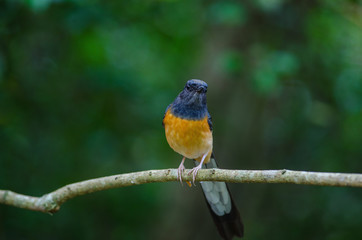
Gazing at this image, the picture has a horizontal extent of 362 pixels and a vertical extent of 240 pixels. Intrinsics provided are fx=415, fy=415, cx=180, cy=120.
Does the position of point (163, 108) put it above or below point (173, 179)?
above

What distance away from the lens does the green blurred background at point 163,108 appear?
7145 millimetres

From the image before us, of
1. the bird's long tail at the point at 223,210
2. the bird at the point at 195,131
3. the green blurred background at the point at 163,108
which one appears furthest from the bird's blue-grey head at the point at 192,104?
the green blurred background at the point at 163,108

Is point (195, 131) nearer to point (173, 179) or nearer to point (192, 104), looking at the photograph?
point (192, 104)

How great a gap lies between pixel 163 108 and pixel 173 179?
3.65 metres

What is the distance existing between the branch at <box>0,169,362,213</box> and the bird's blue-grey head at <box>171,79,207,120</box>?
2.95 ft

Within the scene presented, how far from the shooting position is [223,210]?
5.24 metres

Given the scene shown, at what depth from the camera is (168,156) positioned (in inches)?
335

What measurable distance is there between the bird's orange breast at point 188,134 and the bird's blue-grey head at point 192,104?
7cm

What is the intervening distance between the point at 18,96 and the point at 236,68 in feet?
12.0

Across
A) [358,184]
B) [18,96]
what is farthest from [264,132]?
[358,184]

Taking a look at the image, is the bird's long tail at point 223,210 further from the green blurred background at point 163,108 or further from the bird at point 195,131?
the green blurred background at point 163,108

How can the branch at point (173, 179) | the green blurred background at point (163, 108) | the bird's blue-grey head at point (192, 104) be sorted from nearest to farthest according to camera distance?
the branch at point (173, 179)
the bird's blue-grey head at point (192, 104)
the green blurred background at point (163, 108)

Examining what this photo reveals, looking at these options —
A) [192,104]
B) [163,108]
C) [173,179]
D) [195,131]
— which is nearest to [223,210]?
[195,131]

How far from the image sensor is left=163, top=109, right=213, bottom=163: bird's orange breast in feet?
15.8
